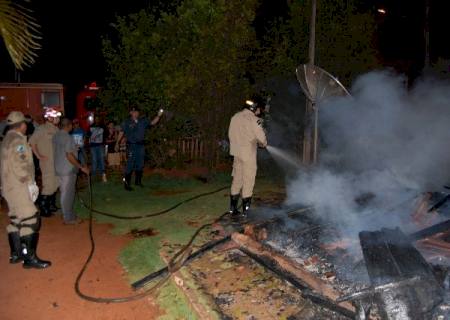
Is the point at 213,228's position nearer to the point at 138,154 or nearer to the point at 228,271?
the point at 228,271

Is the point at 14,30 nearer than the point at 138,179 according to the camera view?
Yes

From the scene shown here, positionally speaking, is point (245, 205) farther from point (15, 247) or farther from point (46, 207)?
point (15, 247)

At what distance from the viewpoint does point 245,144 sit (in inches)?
316

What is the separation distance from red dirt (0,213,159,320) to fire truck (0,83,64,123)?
13699 mm

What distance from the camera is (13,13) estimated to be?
249 centimetres

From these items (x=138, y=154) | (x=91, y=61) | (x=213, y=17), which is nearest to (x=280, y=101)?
(x=213, y=17)

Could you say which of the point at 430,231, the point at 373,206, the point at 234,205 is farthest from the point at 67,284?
the point at 373,206

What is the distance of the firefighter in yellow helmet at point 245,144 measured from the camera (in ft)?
25.9

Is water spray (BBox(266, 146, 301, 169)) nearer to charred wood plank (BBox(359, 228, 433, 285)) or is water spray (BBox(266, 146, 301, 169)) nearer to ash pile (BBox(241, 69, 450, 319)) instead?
ash pile (BBox(241, 69, 450, 319))

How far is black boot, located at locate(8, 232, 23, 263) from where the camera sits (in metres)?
5.97

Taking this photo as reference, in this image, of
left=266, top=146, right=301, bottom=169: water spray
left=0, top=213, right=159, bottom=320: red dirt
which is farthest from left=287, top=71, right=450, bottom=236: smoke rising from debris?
left=0, top=213, right=159, bottom=320: red dirt

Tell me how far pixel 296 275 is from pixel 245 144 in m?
3.28

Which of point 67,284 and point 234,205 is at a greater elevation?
point 234,205

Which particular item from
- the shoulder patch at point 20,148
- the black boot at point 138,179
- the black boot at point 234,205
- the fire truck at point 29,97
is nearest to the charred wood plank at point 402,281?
the black boot at point 234,205
